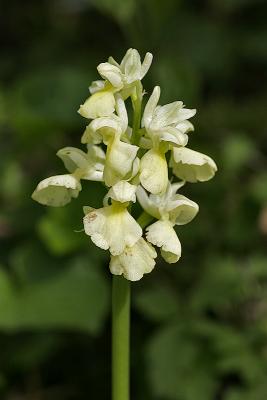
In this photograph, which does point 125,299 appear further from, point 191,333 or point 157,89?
point 191,333

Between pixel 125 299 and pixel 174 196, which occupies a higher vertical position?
pixel 174 196

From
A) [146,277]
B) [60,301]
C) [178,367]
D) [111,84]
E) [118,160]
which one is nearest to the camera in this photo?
[118,160]

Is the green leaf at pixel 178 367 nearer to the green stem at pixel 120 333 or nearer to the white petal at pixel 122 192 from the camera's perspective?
the green stem at pixel 120 333

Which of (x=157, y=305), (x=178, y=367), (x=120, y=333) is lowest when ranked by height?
(x=120, y=333)

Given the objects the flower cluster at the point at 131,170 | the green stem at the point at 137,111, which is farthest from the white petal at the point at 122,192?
the green stem at the point at 137,111

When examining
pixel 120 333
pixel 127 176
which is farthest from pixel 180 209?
pixel 120 333

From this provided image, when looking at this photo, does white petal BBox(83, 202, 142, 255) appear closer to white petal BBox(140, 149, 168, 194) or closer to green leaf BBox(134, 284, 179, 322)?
white petal BBox(140, 149, 168, 194)

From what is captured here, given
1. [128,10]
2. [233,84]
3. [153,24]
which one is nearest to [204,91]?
[233,84]

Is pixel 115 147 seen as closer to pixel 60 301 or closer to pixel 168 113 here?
pixel 168 113
